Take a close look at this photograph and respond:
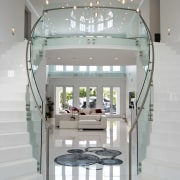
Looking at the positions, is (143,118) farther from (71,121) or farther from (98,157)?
(71,121)

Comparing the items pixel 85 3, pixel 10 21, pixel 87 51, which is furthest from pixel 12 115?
pixel 85 3

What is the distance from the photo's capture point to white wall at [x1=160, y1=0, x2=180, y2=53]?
28.1 ft

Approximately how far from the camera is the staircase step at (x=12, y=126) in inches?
188

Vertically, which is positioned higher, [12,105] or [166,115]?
[12,105]

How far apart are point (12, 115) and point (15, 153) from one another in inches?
39.8

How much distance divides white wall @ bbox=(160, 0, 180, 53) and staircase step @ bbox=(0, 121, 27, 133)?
5.28m

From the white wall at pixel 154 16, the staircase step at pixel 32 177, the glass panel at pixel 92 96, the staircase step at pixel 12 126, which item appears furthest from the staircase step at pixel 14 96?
the glass panel at pixel 92 96

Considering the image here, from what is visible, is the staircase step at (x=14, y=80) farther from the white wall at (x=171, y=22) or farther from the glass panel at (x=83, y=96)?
the glass panel at (x=83, y=96)

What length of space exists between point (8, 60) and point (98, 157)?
393 cm

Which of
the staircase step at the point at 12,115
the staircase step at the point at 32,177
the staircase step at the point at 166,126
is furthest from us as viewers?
the staircase step at the point at 12,115

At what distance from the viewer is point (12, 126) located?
4.88m

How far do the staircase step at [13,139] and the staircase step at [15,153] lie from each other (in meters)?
0.12

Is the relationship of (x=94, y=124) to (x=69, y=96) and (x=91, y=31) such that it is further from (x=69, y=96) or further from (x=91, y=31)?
(x=69, y=96)

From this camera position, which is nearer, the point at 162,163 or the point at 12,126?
the point at 162,163
